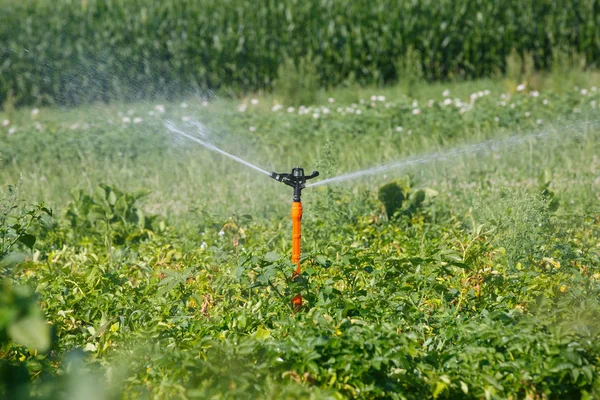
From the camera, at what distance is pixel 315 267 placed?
357 centimetres

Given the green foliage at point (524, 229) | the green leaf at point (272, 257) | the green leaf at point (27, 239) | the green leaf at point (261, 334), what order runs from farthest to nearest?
1. the green foliage at point (524, 229)
2. the green leaf at point (27, 239)
3. the green leaf at point (272, 257)
4. the green leaf at point (261, 334)

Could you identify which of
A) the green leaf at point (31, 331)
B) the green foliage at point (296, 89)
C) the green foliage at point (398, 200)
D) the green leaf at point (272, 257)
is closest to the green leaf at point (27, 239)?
the green leaf at point (272, 257)

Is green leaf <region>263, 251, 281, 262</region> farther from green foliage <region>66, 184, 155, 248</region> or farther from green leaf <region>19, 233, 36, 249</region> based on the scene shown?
green foliage <region>66, 184, 155, 248</region>

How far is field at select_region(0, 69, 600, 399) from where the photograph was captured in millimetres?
2621

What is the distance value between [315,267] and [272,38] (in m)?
10.3

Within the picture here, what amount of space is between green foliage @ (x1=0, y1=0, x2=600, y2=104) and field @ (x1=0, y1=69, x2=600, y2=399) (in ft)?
18.4

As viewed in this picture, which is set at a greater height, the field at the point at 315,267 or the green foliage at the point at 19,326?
the green foliage at the point at 19,326

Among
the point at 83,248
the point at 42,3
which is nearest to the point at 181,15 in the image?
the point at 42,3

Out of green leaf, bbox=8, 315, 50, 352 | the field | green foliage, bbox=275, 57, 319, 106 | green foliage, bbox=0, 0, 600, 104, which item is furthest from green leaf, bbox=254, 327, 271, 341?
green foliage, bbox=0, 0, 600, 104

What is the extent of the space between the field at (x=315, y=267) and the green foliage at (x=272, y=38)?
18.4 ft

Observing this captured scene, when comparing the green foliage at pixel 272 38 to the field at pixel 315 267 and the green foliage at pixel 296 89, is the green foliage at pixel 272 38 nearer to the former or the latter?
the green foliage at pixel 296 89

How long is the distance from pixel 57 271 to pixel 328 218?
1.55 metres

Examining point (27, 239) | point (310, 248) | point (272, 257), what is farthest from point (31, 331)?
point (310, 248)

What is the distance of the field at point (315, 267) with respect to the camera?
2.62 m
